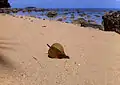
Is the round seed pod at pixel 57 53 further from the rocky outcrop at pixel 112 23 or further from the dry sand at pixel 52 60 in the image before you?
the rocky outcrop at pixel 112 23

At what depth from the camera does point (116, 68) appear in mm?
4695

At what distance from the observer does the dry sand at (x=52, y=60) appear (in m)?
4.09

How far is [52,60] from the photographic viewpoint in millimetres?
4918

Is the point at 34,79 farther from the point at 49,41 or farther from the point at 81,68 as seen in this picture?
the point at 49,41

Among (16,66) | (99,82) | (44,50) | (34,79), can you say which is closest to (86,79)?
(99,82)

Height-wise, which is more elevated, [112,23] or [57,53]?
[57,53]

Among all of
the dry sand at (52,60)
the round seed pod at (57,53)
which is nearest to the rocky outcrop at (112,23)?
the dry sand at (52,60)

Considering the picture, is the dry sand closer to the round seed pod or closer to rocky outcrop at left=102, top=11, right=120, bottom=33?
the round seed pod

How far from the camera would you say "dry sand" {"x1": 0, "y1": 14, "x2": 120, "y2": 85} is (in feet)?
13.4

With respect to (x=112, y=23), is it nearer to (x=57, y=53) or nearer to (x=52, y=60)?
(x=57, y=53)

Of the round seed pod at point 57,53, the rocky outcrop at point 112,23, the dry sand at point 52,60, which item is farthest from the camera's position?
the rocky outcrop at point 112,23

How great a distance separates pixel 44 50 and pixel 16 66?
112cm

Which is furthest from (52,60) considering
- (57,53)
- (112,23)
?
(112,23)

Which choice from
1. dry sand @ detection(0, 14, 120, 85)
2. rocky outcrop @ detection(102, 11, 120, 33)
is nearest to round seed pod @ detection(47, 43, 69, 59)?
dry sand @ detection(0, 14, 120, 85)
